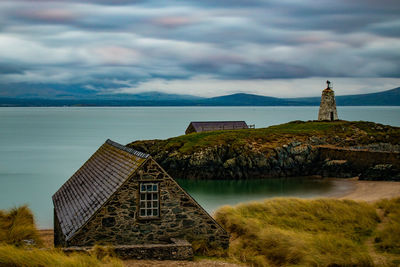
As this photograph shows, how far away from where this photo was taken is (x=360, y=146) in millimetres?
60031

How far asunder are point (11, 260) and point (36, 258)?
582mm

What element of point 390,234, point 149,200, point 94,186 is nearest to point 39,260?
point 149,200

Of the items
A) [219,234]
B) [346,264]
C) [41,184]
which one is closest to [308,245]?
[346,264]

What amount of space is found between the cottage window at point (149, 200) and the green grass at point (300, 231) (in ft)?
Answer: 10.4

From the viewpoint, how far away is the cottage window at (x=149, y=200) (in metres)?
15.5

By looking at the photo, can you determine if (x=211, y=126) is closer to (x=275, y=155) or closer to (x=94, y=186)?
(x=275, y=155)

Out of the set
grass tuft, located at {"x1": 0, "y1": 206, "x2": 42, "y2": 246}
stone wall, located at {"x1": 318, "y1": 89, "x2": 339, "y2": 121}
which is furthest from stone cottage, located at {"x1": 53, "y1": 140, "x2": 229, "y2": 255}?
stone wall, located at {"x1": 318, "y1": 89, "x2": 339, "y2": 121}

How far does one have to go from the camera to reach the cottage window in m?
15.5

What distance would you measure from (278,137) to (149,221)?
45.5 meters

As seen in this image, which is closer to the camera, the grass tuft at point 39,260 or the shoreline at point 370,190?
the grass tuft at point 39,260

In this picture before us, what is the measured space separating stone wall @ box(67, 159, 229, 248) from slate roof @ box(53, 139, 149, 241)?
306 millimetres

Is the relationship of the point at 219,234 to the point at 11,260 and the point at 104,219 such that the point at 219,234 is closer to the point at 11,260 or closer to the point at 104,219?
the point at 104,219

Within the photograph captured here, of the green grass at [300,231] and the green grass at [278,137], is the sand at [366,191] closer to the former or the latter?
the green grass at [300,231]

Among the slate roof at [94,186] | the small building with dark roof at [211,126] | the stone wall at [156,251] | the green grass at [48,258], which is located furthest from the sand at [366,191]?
the small building with dark roof at [211,126]
